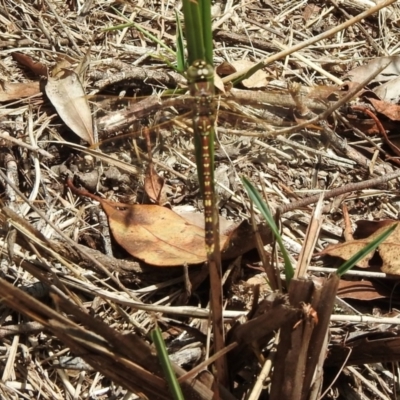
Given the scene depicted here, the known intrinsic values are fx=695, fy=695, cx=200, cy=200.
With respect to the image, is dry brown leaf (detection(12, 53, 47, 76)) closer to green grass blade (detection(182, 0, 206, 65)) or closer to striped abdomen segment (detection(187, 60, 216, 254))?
striped abdomen segment (detection(187, 60, 216, 254))

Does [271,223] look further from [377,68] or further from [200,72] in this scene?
[377,68]

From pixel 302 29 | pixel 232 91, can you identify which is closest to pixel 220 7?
pixel 302 29

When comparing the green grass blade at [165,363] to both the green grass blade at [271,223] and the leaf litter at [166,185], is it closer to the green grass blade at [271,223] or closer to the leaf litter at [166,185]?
the leaf litter at [166,185]

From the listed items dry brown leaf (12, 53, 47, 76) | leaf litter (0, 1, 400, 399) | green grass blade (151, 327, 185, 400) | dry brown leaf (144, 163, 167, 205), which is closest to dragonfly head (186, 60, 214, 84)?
leaf litter (0, 1, 400, 399)

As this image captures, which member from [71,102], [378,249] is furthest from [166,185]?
[378,249]

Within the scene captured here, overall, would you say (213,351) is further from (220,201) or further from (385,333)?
(220,201)

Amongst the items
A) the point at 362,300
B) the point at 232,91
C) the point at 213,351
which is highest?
the point at 232,91

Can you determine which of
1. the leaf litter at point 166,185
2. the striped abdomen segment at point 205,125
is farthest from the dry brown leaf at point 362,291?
the striped abdomen segment at point 205,125
